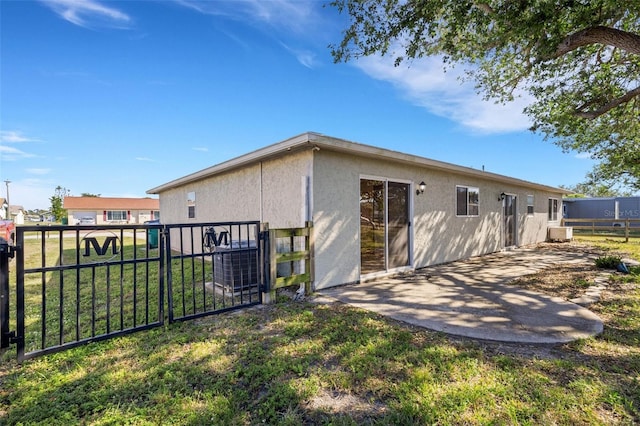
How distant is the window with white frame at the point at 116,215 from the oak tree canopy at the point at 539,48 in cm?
4275

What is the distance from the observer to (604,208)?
24344 millimetres

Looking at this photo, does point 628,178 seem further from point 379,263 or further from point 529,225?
point 379,263

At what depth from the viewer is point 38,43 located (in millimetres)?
6156

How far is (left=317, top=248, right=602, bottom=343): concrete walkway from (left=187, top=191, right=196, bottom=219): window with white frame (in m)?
6.92

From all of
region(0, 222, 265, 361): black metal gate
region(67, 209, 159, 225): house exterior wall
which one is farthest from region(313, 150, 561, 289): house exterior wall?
region(67, 209, 159, 225): house exterior wall

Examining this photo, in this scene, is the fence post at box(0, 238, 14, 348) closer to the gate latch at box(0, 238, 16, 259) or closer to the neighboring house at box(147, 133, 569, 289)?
the gate latch at box(0, 238, 16, 259)

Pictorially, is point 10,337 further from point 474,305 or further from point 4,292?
point 474,305

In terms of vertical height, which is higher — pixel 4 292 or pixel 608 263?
pixel 4 292

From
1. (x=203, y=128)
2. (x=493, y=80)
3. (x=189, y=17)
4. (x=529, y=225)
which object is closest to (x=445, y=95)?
(x=493, y=80)

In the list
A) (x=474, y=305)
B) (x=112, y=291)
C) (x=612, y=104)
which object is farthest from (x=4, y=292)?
(x=612, y=104)

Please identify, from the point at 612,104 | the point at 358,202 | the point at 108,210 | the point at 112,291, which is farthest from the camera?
the point at 108,210

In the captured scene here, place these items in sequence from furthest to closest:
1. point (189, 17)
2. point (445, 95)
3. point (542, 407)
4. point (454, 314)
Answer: point (445, 95)
point (189, 17)
point (454, 314)
point (542, 407)

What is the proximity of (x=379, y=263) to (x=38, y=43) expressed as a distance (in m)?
8.71

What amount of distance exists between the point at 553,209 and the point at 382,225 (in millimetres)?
13595
